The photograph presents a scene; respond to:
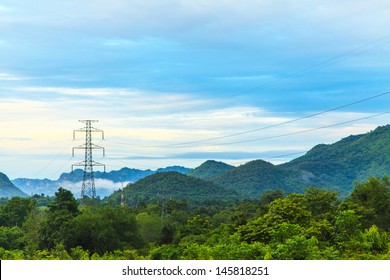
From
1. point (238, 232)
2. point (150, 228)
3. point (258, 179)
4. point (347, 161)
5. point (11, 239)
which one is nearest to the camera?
point (238, 232)

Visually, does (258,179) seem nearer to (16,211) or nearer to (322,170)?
(322,170)

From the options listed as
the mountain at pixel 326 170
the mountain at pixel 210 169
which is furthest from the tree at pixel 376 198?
the mountain at pixel 210 169

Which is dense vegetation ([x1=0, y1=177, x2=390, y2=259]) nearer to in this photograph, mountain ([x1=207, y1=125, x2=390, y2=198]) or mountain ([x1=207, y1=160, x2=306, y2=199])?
mountain ([x1=207, y1=160, x2=306, y2=199])

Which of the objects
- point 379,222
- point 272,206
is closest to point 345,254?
point 272,206

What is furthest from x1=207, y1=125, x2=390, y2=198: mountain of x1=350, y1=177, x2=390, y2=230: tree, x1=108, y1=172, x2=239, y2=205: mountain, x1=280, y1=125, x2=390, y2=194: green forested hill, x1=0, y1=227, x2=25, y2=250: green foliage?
x1=350, y1=177, x2=390, y2=230: tree

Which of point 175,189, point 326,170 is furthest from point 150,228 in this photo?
point 326,170

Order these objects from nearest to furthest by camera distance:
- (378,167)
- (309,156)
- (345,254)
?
(345,254) < (378,167) < (309,156)

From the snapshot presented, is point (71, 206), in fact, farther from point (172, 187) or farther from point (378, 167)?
point (378, 167)
